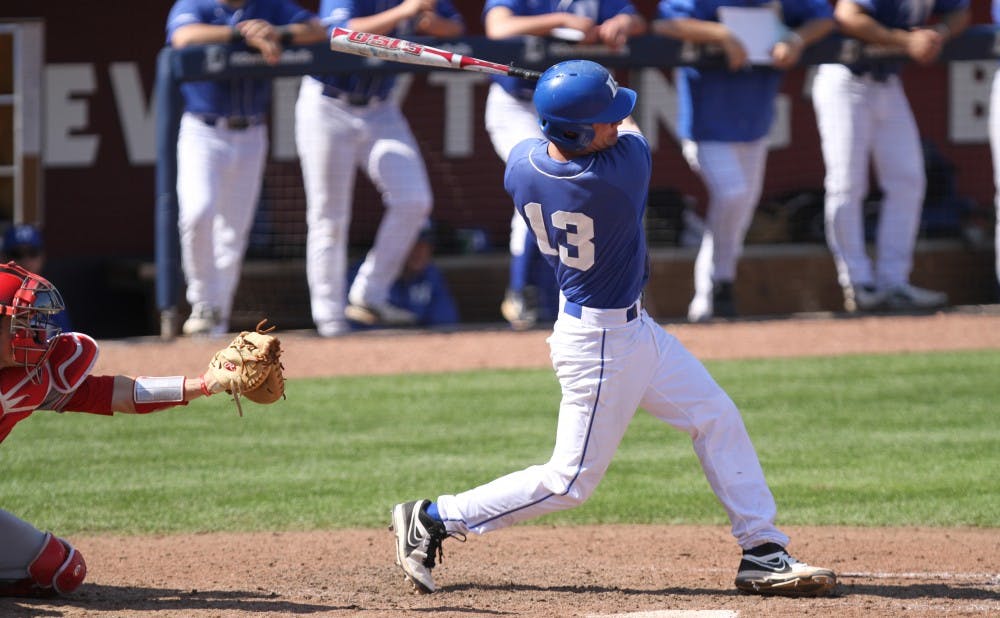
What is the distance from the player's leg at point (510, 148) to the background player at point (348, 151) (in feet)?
1.75

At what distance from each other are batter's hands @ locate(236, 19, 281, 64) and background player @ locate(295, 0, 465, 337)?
281 mm

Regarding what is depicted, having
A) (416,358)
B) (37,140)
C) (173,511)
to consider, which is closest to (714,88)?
(416,358)

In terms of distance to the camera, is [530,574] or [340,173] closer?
[530,574]

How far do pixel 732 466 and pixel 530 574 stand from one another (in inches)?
32.7

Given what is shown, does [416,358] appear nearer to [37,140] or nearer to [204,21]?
[204,21]

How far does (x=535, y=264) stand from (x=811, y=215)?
10.9ft

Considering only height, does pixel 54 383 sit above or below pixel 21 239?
above

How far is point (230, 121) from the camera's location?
8.70 metres

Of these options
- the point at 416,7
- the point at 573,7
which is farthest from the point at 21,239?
the point at 573,7

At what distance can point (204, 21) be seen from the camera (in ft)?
28.9

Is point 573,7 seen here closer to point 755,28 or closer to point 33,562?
point 755,28

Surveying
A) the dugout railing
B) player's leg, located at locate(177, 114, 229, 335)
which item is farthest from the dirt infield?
the dugout railing

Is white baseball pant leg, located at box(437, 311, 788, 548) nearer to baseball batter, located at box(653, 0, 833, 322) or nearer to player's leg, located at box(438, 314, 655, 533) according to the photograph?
player's leg, located at box(438, 314, 655, 533)

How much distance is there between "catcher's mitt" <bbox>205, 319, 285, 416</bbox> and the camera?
166 inches
